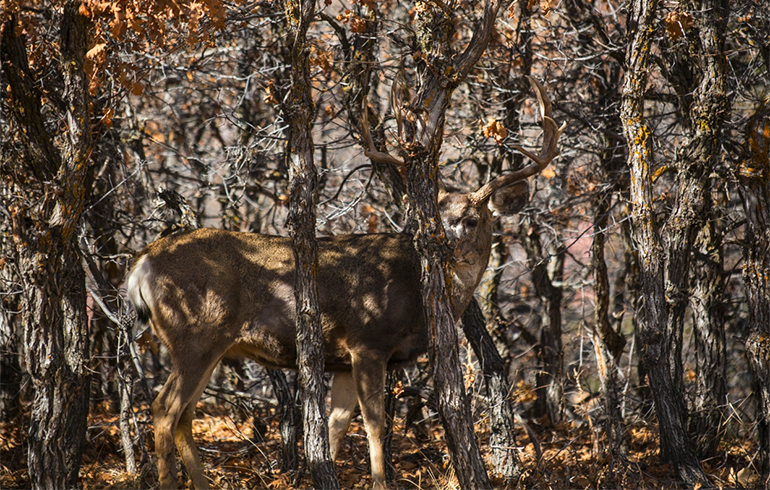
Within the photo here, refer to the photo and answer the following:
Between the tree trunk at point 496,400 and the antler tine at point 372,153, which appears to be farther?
the tree trunk at point 496,400

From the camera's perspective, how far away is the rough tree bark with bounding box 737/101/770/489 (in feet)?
18.9

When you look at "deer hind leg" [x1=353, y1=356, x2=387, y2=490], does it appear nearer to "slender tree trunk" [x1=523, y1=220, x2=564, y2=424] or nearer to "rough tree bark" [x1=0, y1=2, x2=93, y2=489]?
"rough tree bark" [x1=0, y1=2, x2=93, y2=489]

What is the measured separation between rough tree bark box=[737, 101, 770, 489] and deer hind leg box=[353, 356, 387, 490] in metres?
2.89

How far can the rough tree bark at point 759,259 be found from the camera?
5.77 metres

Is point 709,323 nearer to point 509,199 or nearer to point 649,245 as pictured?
point 649,245

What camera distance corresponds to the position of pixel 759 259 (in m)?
5.81

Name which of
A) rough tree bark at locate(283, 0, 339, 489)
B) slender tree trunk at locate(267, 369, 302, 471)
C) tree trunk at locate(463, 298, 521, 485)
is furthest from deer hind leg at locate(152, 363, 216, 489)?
tree trunk at locate(463, 298, 521, 485)

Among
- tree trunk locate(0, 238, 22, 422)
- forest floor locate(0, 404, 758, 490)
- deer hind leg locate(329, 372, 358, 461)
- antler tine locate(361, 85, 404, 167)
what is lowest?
forest floor locate(0, 404, 758, 490)

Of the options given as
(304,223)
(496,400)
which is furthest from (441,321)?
(496,400)

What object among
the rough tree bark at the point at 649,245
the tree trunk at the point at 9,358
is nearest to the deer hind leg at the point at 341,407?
the rough tree bark at the point at 649,245

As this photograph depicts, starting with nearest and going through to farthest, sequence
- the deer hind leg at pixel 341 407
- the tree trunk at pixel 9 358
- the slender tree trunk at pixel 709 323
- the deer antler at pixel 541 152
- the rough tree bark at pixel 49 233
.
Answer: the rough tree bark at pixel 49 233
the deer antler at pixel 541 152
the deer hind leg at pixel 341 407
the tree trunk at pixel 9 358
the slender tree trunk at pixel 709 323

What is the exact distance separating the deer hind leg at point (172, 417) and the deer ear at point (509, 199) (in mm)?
2746

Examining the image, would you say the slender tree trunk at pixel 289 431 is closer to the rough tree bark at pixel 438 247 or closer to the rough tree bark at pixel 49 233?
the rough tree bark at pixel 49 233

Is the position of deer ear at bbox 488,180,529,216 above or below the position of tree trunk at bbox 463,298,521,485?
above
